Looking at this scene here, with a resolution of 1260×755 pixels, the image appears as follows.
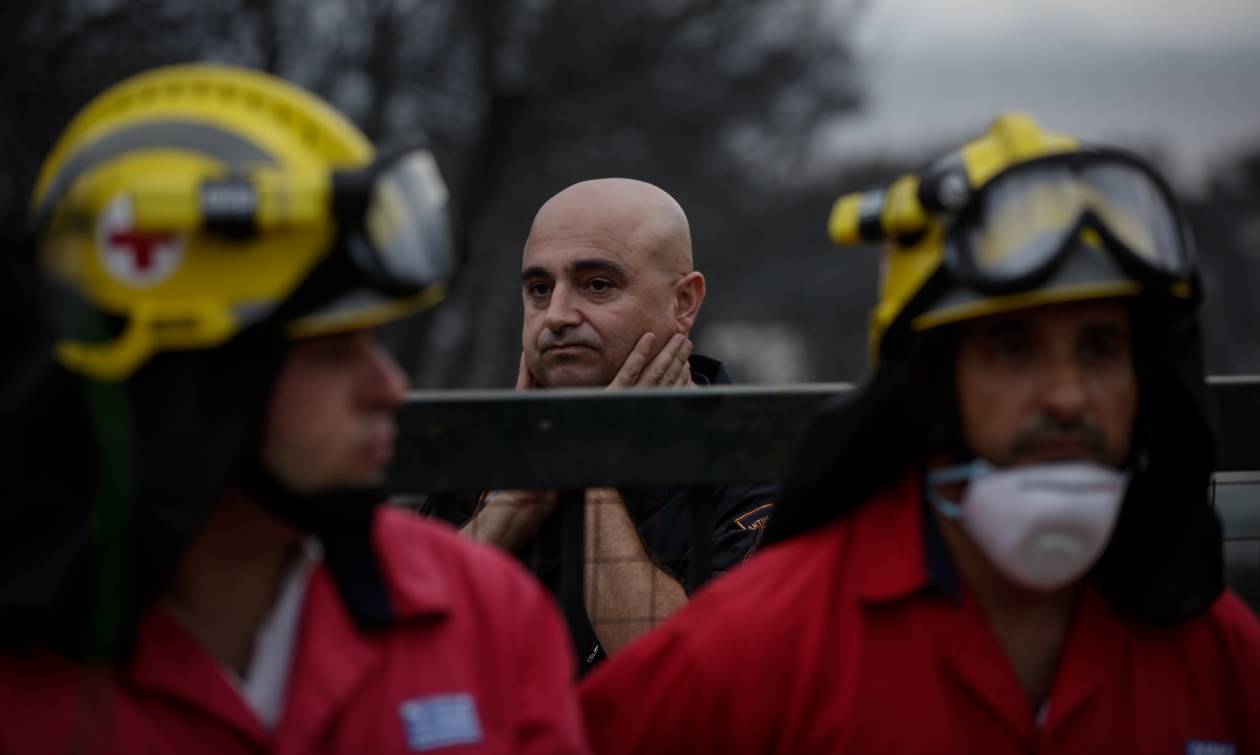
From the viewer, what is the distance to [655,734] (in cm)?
307

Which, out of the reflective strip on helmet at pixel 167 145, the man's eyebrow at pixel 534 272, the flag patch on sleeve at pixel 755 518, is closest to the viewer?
the reflective strip on helmet at pixel 167 145

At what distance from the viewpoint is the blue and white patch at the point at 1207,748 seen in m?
3.11

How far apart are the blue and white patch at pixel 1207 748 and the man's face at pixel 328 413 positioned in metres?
1.55

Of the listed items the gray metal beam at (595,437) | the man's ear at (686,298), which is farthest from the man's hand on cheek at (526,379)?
the gray metal beam at (595,437)

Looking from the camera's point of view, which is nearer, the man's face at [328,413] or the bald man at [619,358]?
the man's face at [328,413]

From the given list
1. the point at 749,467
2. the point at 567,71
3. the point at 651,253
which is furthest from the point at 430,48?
the point at 749,467

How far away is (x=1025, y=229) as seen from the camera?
3.01 m

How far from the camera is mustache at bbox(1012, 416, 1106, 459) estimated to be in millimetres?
3062

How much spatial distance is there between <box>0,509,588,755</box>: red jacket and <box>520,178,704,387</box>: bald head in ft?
7.44

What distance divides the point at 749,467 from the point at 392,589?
1161 mm

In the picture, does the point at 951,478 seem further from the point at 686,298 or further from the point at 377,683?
the point at 686,298

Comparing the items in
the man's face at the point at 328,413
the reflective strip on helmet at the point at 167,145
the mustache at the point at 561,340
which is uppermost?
the reflective strip on helmet at the point at 167,145

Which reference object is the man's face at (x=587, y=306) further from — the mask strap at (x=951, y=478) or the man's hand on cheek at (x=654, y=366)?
the mask strap at (x=951, y=478)

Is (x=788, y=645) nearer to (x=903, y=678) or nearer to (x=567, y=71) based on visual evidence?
(x=903, y=678)
